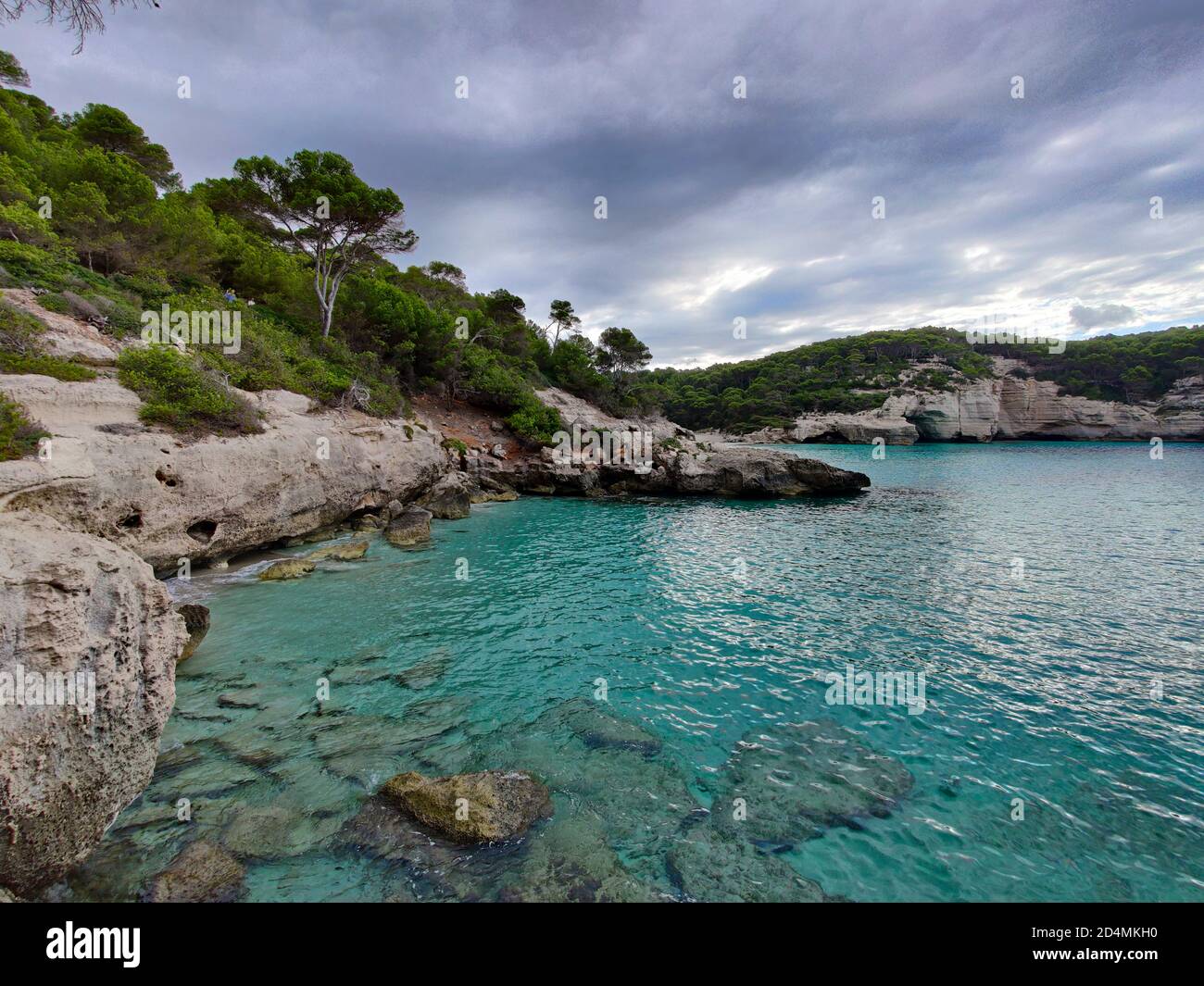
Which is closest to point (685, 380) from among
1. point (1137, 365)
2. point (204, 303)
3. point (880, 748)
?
point (1137, 365)

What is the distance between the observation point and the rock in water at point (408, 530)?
19.5 m

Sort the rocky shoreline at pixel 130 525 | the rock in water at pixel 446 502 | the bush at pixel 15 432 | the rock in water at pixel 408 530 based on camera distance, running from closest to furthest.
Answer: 1. the rocky shoreline at pixel 130 525
2. the bush at pixel 15 432
3. the rock in water at pixel 408 530
4. the rock in water at pixel 446 502

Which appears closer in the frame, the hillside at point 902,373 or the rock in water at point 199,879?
the rock in water at point 199,879

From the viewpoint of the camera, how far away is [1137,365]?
85625 mm

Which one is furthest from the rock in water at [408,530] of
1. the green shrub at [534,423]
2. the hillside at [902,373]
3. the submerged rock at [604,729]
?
the hillside at [902,373]

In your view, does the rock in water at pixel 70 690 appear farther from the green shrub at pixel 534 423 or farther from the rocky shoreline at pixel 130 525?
the green shrub at pixel 534 423

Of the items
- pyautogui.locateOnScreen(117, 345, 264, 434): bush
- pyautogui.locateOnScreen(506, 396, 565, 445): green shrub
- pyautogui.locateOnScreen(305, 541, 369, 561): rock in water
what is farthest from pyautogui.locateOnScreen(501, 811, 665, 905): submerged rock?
pyautogui.locateOnScreen(506, 396, 565, 445): green shrub

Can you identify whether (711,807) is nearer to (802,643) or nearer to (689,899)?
(689,899)

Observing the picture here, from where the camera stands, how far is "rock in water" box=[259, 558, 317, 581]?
48.0ft

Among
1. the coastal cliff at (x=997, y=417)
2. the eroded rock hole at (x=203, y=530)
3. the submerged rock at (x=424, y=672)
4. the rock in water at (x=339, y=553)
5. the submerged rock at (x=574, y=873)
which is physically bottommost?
the submerged rock at (x=574, y=873)

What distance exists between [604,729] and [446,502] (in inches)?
801

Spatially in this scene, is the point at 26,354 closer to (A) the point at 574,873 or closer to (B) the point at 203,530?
(B) the point at 203,530

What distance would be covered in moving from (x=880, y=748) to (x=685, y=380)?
439 ft

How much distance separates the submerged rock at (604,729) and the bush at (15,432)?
12128 mm
